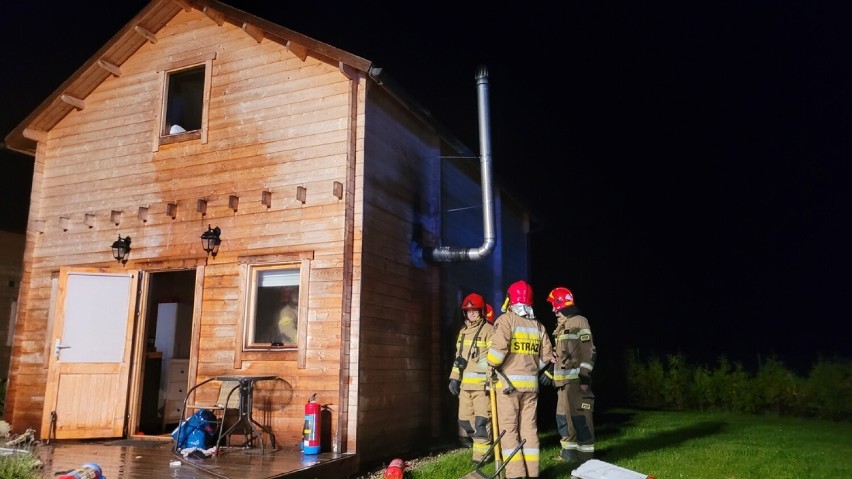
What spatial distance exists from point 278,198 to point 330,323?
2009 millimetres

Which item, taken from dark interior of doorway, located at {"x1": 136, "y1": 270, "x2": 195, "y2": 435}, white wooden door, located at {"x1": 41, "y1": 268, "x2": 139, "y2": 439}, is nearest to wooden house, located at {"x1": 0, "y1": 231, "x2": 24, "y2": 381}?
dark interior of doorway, located at {"x1": 136, "y1": 270, "x2": 195, "y2": 435}

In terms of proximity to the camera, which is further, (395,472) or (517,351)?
(395,472)

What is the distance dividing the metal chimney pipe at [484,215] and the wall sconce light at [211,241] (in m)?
3.16

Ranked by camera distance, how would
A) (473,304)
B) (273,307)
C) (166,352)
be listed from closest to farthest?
(273,307), (473,304), (166,352)

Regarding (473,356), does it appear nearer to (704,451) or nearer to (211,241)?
(704,451)

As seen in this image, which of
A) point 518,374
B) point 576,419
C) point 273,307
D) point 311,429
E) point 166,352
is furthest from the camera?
point 166,352

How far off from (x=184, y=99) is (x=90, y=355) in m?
4.40

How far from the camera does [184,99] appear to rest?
10469 millimetres

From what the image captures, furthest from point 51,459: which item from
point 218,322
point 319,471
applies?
point 319,471

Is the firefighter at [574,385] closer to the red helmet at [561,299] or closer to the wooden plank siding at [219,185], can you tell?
the red helmet at [561,299]

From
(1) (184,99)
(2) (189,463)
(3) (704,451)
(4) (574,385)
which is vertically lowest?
(3) (704,451)

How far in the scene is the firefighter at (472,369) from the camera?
309 inches

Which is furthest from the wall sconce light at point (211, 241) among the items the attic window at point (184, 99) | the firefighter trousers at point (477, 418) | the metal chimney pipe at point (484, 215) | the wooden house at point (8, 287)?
the wooden house at point (8, 287)

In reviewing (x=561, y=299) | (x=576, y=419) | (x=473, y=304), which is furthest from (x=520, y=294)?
(x=576, y=419)
